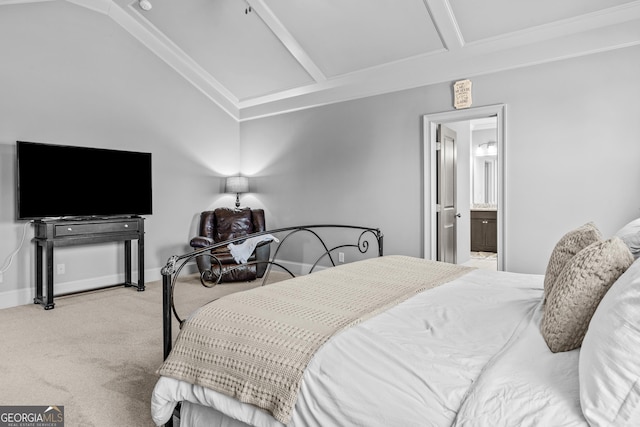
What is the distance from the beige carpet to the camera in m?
2.11

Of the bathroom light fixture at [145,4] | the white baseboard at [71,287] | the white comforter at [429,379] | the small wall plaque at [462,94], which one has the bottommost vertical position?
the white baseboard at [71,287]

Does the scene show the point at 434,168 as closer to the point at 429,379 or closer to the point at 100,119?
the point at 429,379

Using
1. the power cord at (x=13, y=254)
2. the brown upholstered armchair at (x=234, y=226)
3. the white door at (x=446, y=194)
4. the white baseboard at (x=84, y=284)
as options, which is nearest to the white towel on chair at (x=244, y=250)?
the brown upholstered armchair at (x=234, y=226)

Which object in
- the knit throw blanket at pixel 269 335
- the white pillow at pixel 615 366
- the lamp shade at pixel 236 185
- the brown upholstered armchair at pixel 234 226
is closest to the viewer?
the white pillow at pixel 615 366

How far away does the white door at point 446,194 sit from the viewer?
4.57 meters

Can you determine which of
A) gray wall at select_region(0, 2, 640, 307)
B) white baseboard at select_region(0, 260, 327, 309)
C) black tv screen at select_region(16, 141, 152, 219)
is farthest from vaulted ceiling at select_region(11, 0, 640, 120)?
white baseboard at select_region(0, 260, 327, 309)

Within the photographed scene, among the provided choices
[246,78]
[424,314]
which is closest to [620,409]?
[424,314]

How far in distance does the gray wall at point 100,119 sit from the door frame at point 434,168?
3086 millimetres

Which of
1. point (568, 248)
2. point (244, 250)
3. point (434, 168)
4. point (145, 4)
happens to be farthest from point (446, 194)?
point (145, 4)

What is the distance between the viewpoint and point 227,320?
4.99 ft

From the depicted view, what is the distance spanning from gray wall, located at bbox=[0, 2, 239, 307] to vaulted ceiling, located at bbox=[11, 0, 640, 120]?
0.33 m

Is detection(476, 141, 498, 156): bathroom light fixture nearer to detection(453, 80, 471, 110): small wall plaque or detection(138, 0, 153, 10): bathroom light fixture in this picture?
detection(453, 80, 471, 110): small wall plaque

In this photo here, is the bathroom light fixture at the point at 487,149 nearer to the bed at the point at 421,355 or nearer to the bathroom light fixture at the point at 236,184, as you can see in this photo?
the bathroom light fixture at the point at 236,184

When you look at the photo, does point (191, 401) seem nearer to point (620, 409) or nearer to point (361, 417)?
point (361, 417)
